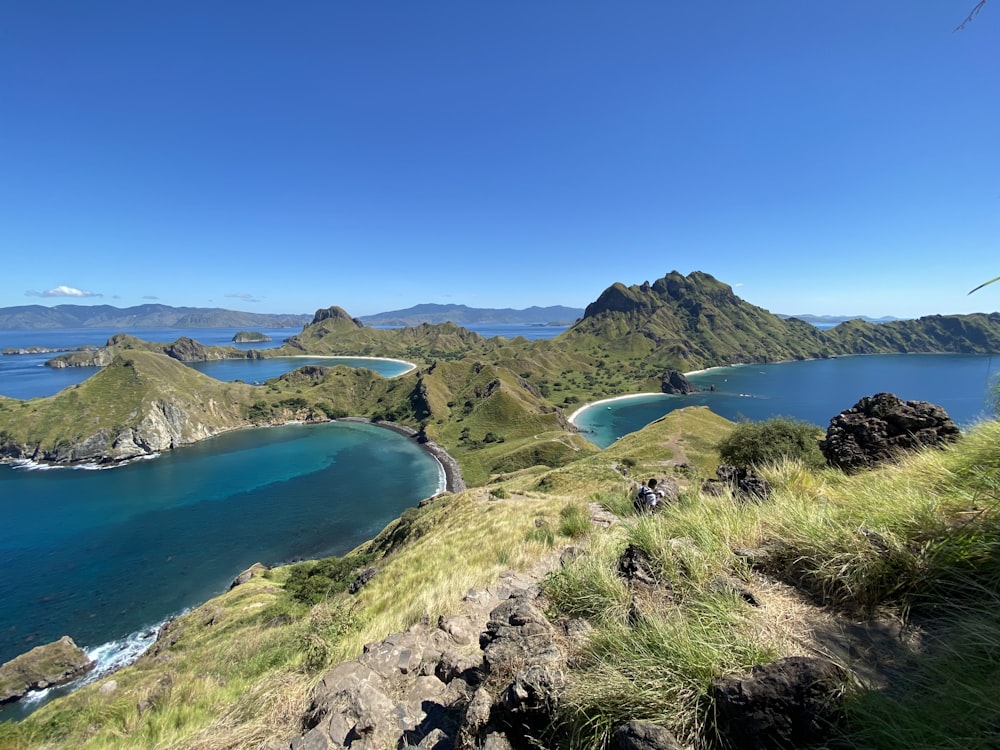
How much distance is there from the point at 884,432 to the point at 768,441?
19071mm

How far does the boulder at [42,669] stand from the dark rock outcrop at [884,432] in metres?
72.9

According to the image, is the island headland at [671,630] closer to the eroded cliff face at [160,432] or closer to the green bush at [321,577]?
the green bush at [321,577]

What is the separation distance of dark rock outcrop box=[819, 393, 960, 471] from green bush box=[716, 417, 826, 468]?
42.4ft

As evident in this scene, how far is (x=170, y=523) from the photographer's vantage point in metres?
86.6

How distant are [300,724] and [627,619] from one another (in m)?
4.91

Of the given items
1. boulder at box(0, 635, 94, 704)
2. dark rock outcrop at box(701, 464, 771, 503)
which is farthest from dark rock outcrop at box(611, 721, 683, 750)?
boulder at box(0, 635, 94, 704)

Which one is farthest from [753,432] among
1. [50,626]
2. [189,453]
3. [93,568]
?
[189,453]

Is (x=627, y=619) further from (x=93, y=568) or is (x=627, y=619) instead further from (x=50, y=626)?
(x=93, y=568)

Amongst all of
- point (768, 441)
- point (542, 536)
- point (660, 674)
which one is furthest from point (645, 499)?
point (768, 441)

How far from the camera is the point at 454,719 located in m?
4.93

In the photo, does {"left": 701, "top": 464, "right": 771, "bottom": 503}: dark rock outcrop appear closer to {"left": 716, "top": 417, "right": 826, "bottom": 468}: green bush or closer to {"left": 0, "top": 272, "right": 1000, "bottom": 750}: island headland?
{"left": 0, "top": 272, "right": 1000, "bottom": 750}: island headland

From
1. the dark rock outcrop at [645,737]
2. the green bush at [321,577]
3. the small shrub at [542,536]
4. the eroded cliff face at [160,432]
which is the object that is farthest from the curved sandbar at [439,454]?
the dark rock outcrop at [645,737]

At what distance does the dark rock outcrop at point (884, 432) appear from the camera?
39.3 feet

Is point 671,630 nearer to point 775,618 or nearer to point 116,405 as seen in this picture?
point 775,618
